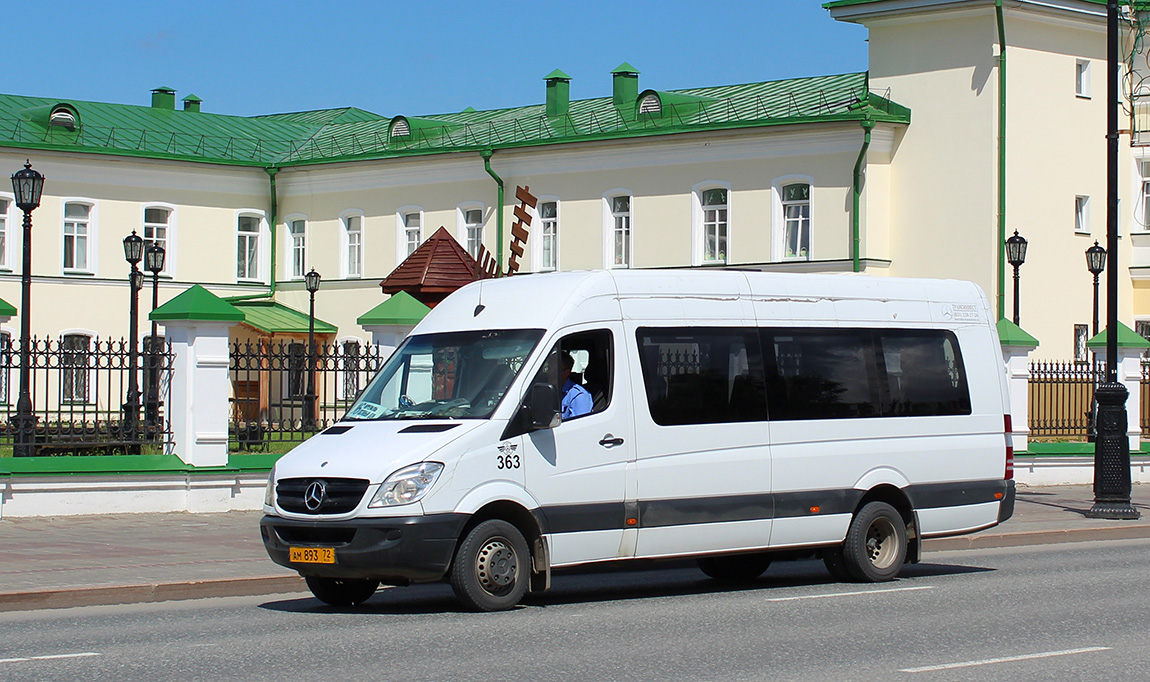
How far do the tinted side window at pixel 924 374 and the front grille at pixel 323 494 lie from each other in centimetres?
507

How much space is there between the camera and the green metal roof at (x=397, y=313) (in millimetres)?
21125

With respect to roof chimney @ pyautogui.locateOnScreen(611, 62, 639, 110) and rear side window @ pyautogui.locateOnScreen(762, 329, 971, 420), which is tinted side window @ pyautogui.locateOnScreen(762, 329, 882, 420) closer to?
rear side window @ pyautogui.locateOnScreen(762, 329, 971, 420)

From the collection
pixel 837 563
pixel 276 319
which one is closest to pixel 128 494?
pixel 837 563

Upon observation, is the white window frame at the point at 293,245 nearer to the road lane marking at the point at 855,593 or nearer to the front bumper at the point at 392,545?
the road lane marking at the point at 855,593

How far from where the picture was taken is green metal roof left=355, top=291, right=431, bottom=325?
69.3ft

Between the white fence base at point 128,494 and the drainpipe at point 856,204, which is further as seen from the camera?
the drainpipe at point 856,204

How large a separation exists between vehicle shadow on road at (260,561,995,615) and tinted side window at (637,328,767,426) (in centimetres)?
→ 151

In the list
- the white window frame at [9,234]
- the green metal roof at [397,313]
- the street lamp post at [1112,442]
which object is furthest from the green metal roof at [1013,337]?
the white window frame at [9,234]

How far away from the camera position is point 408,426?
12.3 m

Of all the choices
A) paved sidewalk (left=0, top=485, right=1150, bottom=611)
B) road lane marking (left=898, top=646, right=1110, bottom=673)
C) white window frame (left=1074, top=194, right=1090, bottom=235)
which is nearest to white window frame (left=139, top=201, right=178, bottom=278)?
white window frame (left=1074, top=194, right=1090, bottom=235)

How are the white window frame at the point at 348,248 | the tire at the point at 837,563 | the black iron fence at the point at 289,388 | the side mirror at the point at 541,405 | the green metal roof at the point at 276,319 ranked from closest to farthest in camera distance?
1. the side mirror at the point at 541,405
2. the tire at the point at 837,563
3. the black iron fence at the point at 289,388
4. the green metal roof at the point at 276,319
5. the white window frame at the point at 348,248

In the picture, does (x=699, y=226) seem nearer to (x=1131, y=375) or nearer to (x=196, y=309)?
(x=1131, y=375)

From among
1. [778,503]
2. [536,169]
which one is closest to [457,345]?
[778,503]

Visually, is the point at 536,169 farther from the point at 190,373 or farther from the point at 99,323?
the point at 190,373
